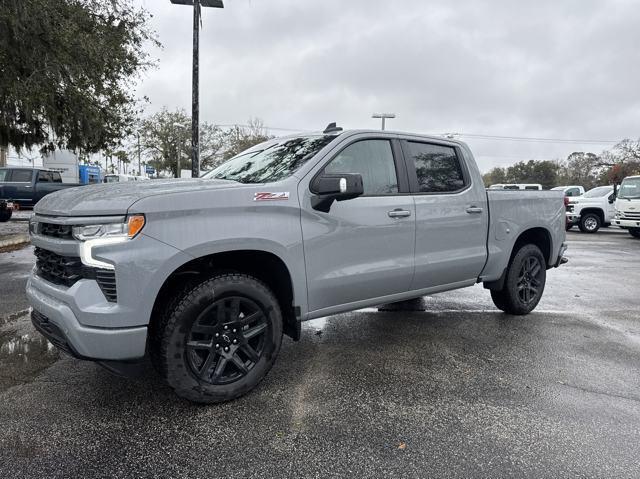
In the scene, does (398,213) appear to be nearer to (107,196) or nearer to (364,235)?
(364,235)

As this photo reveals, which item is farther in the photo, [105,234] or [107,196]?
[107,196]

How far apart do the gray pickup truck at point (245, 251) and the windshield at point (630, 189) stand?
47.3 feet

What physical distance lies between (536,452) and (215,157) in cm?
4792

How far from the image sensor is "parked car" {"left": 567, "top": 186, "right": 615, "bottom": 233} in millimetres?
17781

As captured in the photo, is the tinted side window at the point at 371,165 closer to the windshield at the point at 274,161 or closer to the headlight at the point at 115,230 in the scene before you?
the windshield at the point at 274,161

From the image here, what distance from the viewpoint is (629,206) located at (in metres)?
15.3

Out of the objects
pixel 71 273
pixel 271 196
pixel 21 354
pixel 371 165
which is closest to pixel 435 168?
pixel 371 165

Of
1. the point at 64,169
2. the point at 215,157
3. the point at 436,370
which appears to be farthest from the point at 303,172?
the point at 215,157

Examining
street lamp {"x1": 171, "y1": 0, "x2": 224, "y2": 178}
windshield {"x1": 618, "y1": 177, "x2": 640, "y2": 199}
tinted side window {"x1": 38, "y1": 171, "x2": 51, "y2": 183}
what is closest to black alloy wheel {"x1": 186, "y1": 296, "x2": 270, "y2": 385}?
street lamp {"x1": 171, "y1": 0, "x2": 224, "y2": 178}

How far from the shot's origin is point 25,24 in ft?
24.5

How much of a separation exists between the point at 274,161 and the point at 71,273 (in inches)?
68.3

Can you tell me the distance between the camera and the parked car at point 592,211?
17781mm

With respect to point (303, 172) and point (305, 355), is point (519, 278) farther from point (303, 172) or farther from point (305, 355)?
point (303, 172)

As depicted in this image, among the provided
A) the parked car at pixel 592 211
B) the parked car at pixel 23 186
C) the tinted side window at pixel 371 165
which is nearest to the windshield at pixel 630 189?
the parked car at pixel 592 211
